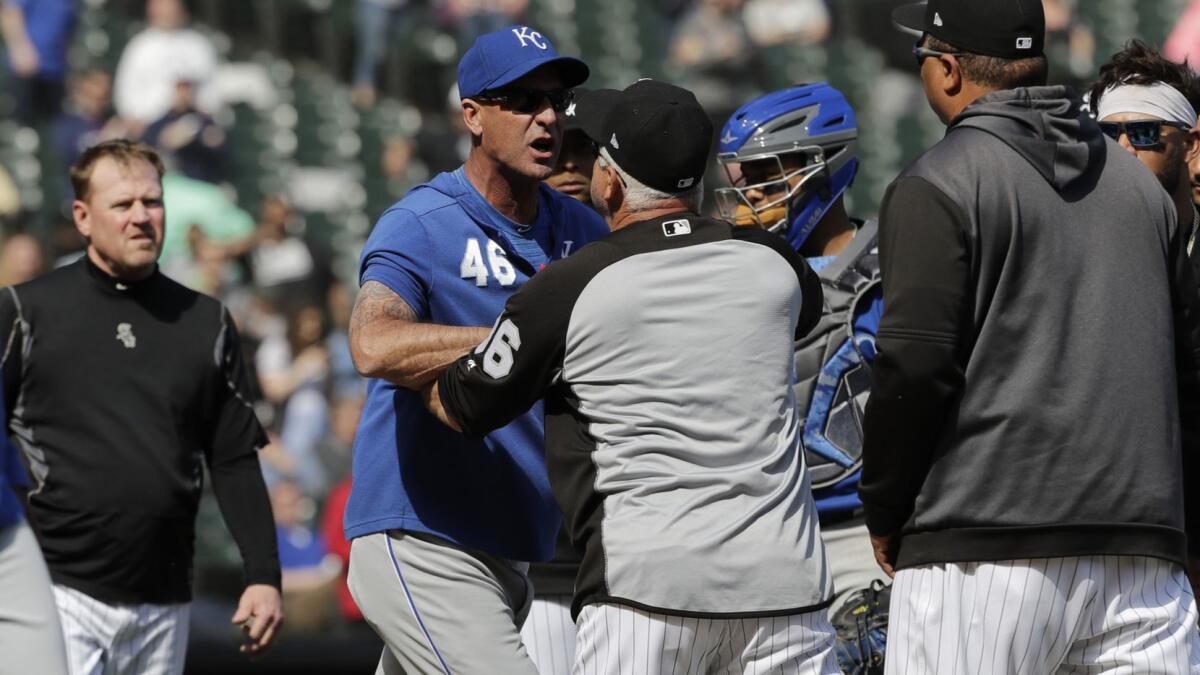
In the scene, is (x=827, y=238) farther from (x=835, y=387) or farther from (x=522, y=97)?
(x=522, y=97)

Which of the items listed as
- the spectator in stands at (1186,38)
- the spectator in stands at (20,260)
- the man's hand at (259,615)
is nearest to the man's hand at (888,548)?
the man's hand at (259,615)

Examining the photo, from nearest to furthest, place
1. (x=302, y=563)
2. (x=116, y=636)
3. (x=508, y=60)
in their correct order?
1. (x=508, y=60)
2. (x=116, y=636)
3. (x=302, y=563)

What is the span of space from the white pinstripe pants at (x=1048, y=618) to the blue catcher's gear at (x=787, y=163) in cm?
204

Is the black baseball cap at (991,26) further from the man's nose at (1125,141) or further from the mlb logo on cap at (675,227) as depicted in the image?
the man's nose at (1125,141)

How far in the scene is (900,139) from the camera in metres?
14.5

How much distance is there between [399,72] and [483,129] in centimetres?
1001

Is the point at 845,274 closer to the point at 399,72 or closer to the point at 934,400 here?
the point at 934,400

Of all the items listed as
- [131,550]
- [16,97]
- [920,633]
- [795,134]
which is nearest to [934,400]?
[920,633]

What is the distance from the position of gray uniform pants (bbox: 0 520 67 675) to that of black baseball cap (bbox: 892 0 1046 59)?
2477mm

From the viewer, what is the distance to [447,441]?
4332mm

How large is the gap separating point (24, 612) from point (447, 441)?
1.11 meters

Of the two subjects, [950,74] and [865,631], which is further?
[865,631]

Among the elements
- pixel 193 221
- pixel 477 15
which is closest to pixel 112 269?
pixel 193 221

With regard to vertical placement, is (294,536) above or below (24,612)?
below
